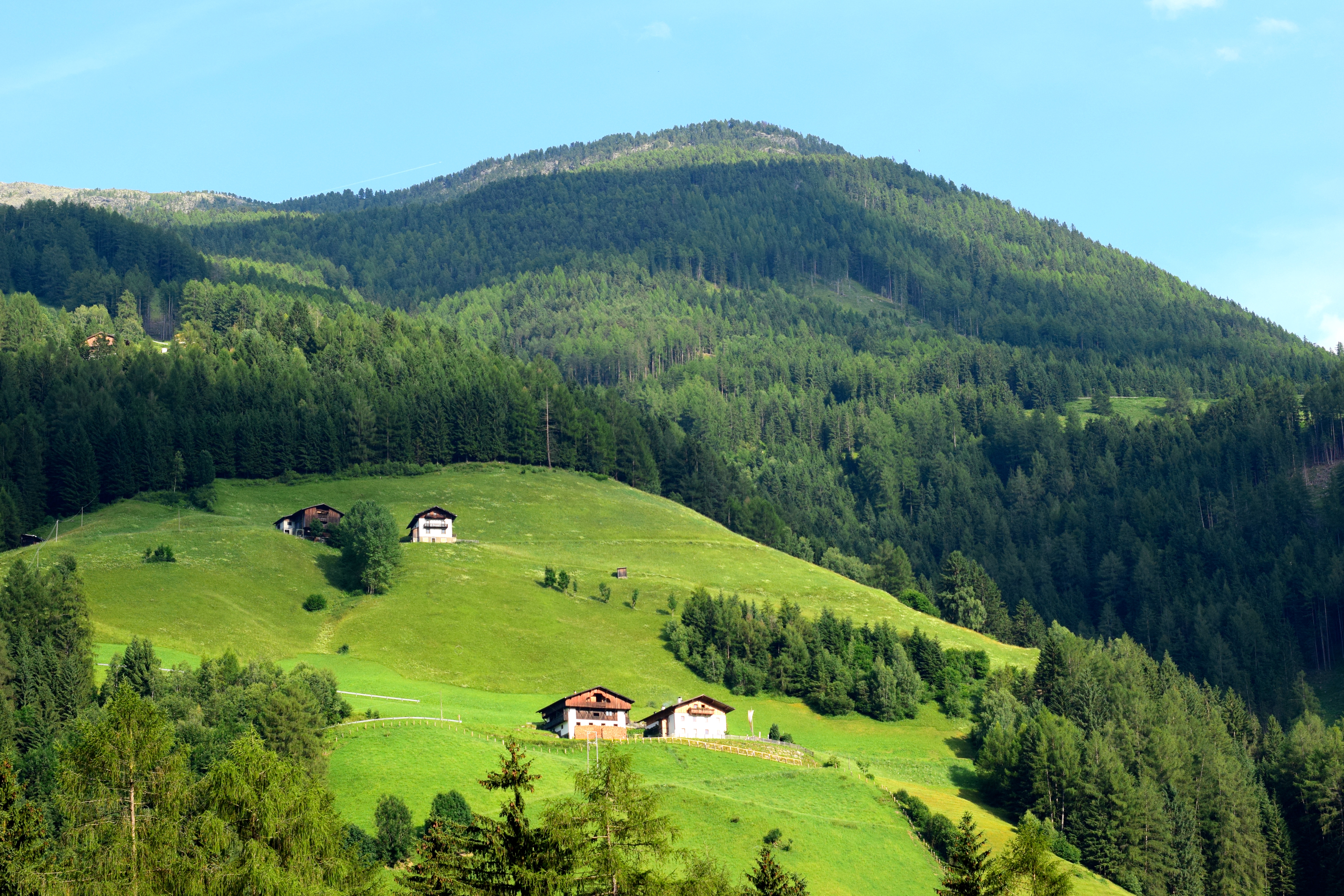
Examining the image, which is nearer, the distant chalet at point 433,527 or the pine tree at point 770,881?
the pine tree at point 770,881

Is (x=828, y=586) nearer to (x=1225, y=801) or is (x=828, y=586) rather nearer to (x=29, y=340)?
(x=1225, y=801)

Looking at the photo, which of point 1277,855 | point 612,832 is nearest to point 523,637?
point 1277,855

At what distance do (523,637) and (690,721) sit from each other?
2857cm

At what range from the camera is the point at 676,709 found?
98.9 m

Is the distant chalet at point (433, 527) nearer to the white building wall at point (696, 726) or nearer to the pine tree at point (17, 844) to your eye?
the white building wall at point (696, 726)

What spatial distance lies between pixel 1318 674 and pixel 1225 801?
94892 mm

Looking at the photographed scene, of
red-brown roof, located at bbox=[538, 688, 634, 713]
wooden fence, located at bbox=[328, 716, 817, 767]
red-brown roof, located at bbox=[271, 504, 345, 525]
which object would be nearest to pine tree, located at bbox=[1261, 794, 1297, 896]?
wooden fence, located at bbox=[328, 716, 817, 767]

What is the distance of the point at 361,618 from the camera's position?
4857 inches

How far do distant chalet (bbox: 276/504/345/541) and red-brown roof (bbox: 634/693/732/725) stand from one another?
63.1 meters

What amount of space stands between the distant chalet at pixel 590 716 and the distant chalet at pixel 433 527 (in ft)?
182

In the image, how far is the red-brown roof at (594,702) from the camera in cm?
9675

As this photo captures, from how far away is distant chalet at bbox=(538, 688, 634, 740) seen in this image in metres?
96.2

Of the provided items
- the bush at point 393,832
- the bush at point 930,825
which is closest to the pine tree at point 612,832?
the bush at point 393,832

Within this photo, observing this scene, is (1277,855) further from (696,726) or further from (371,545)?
(371,545)
